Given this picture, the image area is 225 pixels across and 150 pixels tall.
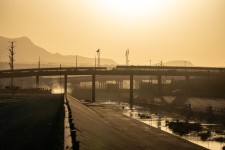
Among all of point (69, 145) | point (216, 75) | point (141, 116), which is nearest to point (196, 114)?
point (141, 116)

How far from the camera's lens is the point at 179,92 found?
15638cm

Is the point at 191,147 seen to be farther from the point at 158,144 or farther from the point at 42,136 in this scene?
the point at 42,136

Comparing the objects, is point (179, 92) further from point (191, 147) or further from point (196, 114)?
point (191, 147)

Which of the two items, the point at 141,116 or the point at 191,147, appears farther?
the point at 141,116

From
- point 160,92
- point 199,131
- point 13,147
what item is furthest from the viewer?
point 160,92

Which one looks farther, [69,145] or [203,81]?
[203,81]

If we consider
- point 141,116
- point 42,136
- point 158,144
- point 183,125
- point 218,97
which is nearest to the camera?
point 42,136

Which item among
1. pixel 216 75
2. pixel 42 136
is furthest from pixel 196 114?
pixel 42 136

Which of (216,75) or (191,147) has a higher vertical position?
(216,75)

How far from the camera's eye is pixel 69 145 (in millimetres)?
18953

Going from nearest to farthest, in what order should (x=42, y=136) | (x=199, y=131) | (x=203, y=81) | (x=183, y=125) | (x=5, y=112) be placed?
(x=42, y=136)
(x=5, y=112)
(x=199, y=131)
(x=183, y=125)
(x=203, y=81)

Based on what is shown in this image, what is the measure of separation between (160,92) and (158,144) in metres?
128

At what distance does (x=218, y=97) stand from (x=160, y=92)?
174 feet

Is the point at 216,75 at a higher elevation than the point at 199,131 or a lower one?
higher
